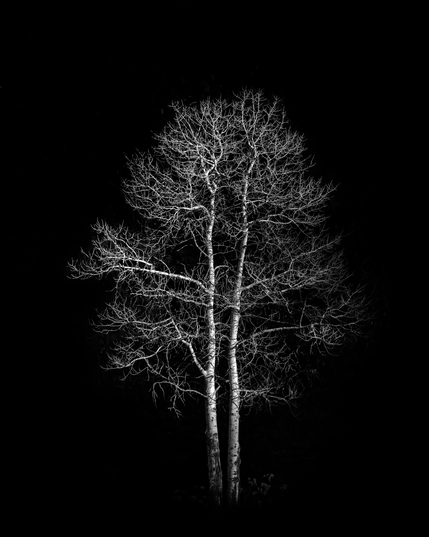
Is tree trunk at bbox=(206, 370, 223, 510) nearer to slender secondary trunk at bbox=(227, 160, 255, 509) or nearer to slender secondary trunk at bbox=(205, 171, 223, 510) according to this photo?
slender secondary trunk at bbox=(205, 171, 223, 510)

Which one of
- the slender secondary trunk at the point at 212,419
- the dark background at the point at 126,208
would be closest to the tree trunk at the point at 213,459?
the slender secondary trunk at the point at 212,419

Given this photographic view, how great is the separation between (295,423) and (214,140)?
8.71 metres

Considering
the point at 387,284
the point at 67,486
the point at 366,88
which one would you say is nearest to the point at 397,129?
the point at 366,88

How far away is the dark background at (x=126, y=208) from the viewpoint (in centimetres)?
1392

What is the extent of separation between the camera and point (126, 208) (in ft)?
52.4

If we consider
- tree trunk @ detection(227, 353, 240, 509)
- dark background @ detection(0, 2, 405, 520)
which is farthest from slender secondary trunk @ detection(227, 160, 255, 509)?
dark background @ detection(0, 2, 405, 520)

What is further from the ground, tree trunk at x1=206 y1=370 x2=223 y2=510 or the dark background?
the dark background

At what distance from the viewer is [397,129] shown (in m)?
15.9

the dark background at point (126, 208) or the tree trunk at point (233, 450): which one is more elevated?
the dark background at point (126, 208)

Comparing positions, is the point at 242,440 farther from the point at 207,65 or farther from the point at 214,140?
the point at 207,65

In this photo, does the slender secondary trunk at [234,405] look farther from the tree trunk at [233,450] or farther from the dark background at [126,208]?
the dark background at [126,208]

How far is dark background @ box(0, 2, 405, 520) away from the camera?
45.7 feet

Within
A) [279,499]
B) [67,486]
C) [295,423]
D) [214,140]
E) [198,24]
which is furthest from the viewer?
[198,24]

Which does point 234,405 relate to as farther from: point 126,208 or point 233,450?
point 126,208
